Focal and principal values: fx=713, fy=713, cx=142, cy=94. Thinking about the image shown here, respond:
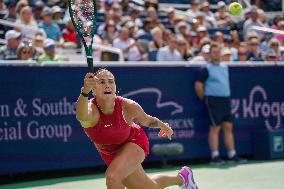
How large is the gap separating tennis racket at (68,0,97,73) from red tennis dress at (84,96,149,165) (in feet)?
2.33

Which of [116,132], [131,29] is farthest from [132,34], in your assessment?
[116,132]

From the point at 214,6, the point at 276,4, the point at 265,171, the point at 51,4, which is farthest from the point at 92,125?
the point at 276,4

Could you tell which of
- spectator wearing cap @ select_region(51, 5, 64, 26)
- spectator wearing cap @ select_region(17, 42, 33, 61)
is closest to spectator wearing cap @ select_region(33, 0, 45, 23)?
spectator wearing cap @ select_region(51, 5, 64, 26)

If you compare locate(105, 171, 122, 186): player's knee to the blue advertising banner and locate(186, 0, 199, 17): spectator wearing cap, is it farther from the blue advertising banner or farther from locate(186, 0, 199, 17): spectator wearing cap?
locate(186, 0, 199, 17): spectator wearing cap

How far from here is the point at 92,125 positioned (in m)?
6.83

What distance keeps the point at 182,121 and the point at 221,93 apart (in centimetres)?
78

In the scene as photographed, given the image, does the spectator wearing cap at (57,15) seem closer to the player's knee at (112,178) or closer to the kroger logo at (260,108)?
the kroger logo at (260,108)

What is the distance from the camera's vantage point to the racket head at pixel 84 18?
6.64 m

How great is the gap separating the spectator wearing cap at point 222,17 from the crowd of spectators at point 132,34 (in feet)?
0.74

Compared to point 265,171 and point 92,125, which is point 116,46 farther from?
point 92,125

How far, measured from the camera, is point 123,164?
22.2 feet

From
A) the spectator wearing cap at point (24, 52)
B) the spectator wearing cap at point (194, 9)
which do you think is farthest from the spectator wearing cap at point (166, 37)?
the spectator wearing cap at point (24, 52)

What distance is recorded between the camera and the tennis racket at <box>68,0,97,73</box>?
21.8 ft

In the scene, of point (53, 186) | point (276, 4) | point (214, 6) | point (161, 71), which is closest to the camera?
point (53, 186)
